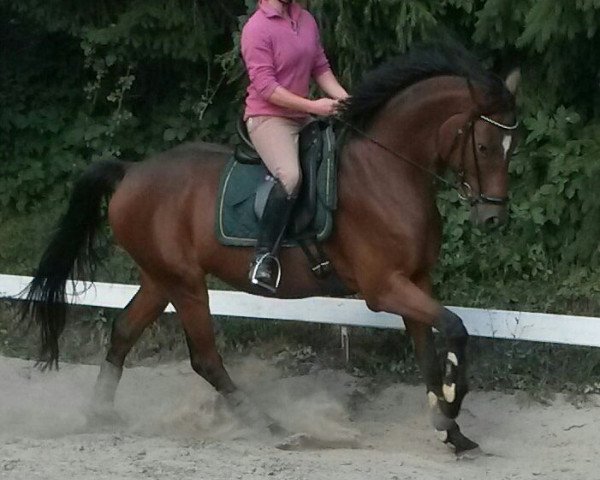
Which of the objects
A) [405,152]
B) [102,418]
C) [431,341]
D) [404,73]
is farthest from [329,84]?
[102,418]

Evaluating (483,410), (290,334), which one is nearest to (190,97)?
(290,334)

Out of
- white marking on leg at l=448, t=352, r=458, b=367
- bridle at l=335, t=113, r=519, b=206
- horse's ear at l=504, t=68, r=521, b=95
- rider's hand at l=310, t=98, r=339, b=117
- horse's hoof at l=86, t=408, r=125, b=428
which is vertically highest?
horse's ear at l=504, t=68, r=521, b=95

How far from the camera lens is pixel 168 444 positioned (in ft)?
20.6

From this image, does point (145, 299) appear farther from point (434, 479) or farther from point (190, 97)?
point (190, 97)

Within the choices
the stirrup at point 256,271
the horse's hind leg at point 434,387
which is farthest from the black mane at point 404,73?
the horse's hind leg at point 434,387

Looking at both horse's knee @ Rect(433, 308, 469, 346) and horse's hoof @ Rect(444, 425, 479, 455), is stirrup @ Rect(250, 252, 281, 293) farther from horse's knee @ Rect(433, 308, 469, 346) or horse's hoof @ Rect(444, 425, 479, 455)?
horse's hoof @ Rect(444, 425, 479, 455)

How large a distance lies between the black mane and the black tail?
1.80 meters

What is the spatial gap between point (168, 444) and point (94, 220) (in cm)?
179

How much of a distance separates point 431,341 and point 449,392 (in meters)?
0.45

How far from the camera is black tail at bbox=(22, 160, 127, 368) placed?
7289mm

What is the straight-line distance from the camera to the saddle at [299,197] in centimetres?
626

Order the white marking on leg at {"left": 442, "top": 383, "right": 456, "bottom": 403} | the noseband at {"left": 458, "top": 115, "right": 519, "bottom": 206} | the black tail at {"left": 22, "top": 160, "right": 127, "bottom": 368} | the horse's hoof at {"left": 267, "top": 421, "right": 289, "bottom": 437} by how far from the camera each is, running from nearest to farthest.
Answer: the noseband at {"left": 458, "top": 115, "right": 519, "bottom": 206}, the white marking on leg at {"left": 442, "top": 383, "right": 456, "bottom": 403}, the horse's hoof at {"left": 267, "top": 421, "right": 289, "bottom": 437}, the black tail at {"left": 22, "top": 160, "right": 127, "bottom": 368}

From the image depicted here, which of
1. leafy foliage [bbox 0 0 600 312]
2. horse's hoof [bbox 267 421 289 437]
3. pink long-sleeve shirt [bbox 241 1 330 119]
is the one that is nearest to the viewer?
pink long-sleeve shirt [bbox 241 1 330 119]

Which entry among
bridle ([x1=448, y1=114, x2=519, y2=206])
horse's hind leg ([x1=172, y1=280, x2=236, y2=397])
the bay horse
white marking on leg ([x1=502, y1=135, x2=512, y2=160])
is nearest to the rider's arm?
the bay horse
